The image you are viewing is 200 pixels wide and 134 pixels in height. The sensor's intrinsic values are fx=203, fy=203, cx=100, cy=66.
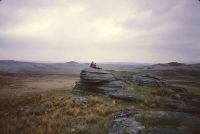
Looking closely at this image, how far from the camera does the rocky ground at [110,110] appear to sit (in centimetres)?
1334

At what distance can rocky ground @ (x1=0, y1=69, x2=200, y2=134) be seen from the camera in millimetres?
13344

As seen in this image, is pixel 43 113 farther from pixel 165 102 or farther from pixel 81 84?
pixel 165 102

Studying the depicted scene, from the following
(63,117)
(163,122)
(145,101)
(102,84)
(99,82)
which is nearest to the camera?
(163,122)

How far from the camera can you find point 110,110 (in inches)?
707

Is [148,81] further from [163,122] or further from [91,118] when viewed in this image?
[163,122]

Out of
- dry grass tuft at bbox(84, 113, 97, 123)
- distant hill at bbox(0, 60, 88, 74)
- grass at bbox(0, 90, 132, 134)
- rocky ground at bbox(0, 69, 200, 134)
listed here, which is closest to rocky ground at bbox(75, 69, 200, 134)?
rocky ground at bbox(0, 69, 200, 134)

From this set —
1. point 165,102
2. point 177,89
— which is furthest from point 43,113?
point 177,89

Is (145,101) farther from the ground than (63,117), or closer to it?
farther from the ground

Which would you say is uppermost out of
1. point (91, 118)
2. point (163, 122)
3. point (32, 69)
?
point (163, 122)

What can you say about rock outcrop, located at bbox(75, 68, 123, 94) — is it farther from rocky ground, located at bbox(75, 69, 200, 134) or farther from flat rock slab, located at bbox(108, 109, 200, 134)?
flat rock slab, located at bbox(108, 109, 200, 134)

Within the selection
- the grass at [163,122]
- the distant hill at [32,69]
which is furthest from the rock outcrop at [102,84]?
the distant hill at [32,69]

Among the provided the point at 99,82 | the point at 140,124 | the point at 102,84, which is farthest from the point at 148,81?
the point at 140,124

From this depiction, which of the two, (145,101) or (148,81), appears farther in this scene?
(148,81)

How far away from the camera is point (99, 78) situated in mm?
25484
